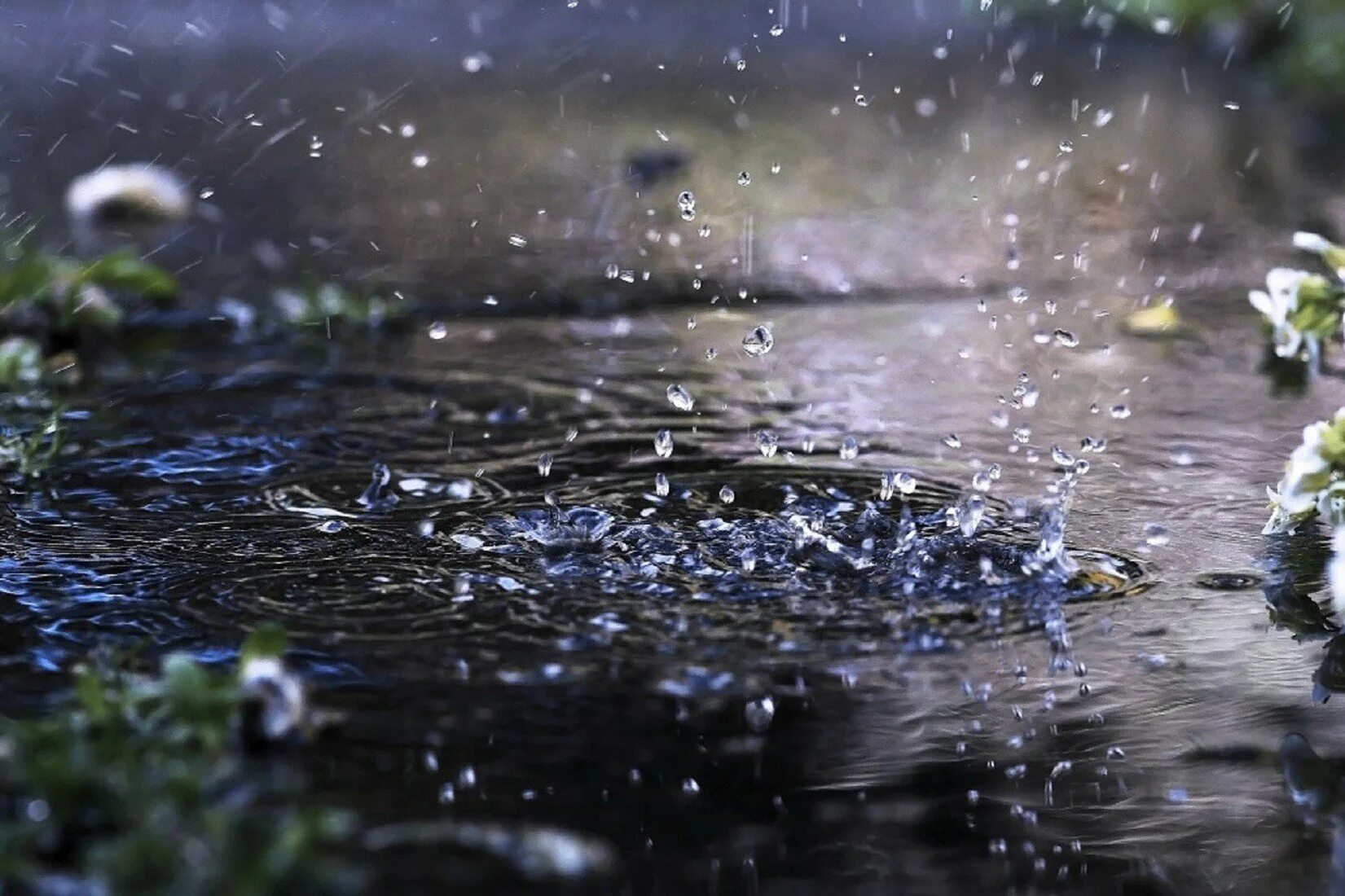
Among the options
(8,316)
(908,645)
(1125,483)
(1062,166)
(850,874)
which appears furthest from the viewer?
(1062,166)

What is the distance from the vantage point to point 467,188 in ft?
17.8

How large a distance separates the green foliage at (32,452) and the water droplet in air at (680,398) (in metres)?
1.05

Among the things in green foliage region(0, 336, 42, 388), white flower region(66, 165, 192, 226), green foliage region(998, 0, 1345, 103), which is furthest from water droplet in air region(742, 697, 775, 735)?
green foliage region(998, 0, 1345, 103)

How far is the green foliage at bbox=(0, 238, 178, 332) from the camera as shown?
3.48m

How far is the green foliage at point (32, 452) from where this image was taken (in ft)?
8.43

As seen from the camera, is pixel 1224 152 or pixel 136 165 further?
pixel 1224 152

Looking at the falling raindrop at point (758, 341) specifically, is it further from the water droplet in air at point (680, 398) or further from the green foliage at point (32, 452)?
the green foliage at point (32, 452)

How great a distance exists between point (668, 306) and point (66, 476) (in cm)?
169

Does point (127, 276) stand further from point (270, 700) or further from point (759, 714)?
point (759, 714)

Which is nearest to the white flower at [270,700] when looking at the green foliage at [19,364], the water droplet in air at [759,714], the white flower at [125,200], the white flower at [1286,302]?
the water droplet in air at [759,714]

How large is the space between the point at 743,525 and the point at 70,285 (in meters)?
1.91

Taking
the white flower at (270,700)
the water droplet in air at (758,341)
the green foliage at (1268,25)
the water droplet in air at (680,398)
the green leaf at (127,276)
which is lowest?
the white flower at (270,700)

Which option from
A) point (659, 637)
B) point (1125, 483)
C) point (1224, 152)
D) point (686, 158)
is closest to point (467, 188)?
point (686, 158)

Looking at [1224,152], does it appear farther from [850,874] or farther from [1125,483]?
[850,874]
